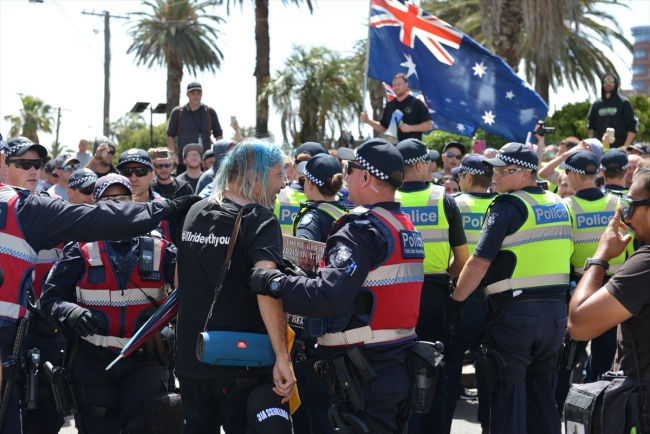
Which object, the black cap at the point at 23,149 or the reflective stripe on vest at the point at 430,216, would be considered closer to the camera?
the black cap at the point at 23,149

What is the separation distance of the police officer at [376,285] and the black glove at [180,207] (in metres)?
0.81

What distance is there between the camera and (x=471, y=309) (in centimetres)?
646

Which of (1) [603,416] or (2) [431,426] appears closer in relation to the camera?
(1) [603,416]

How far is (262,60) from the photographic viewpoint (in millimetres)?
23203

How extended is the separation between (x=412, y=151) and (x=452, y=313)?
1.26 metres

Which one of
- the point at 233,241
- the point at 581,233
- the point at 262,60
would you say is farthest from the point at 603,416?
the point at 262,60

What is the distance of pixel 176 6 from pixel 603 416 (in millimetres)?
36027

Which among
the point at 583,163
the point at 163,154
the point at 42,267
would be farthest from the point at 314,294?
the point at 163,154

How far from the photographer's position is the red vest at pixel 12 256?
14.0 ft

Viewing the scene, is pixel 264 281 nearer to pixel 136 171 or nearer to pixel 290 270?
pixel 290 270

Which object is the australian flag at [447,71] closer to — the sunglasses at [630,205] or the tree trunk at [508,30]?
the tree trunk at [508,30]

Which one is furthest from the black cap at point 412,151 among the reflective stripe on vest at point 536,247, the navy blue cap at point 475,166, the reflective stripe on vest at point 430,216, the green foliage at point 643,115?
the green foliage at point 643,115

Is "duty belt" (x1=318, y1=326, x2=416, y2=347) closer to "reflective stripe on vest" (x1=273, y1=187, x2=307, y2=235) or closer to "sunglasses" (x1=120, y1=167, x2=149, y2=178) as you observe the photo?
"reflective stripe on vest" (x1=273, y1=187, x2=307, y2=235)

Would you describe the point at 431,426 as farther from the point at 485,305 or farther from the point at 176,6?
the point at 176,6
